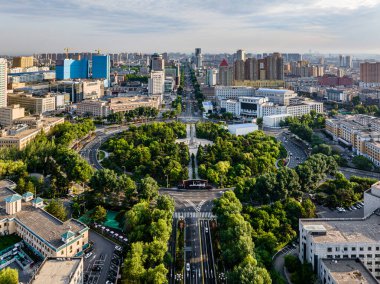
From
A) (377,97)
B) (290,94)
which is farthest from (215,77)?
(377,97)

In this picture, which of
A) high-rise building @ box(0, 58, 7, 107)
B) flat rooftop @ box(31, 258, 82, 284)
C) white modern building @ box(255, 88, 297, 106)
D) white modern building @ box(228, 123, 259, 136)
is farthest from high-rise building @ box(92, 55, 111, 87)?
flat rooftop @ box(31, 258, 82, 284)

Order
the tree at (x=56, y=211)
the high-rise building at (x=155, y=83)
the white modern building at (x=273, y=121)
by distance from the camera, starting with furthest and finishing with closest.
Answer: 1. the high-rise building at (x=155, y=83)
2. the white modern building at (x=273, y=121)
3. the tree at (x=56, y=211)

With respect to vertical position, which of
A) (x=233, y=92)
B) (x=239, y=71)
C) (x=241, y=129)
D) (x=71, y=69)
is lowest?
(x=241, y=129)

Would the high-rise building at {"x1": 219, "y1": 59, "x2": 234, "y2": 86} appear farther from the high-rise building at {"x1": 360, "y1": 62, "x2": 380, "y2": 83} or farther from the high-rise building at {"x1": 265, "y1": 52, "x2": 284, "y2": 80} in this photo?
the high-rise building at {"x1": 360, "y1": 62, "x2": 380, "y2": 83}

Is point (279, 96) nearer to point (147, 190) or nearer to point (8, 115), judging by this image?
point (8, 115)

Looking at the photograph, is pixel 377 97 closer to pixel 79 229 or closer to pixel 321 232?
pixel 321 232

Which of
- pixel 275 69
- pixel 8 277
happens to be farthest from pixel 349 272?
pixel 275 69

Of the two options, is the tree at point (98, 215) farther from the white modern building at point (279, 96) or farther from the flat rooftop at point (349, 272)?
the white modern building at point (279, 96)

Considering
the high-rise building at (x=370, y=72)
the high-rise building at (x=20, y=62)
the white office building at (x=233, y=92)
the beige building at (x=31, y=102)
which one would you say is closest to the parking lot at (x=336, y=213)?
the beige building at (x=31, y=102)
